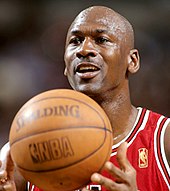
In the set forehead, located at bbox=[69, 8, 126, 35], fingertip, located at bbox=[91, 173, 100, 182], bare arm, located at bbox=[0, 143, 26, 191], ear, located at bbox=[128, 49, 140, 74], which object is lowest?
bare arm, located at bbox=[0, 143, 26, 191]

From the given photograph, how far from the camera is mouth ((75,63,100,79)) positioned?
7.82 feet

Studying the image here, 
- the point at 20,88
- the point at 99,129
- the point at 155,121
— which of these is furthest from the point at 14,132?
the point at 20,88

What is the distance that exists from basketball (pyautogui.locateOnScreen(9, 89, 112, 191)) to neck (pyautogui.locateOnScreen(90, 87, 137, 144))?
0.70m

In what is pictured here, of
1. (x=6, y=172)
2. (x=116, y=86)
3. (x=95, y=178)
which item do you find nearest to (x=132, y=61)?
(x=116, y=86)

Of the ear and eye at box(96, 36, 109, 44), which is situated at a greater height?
eye at box(96, 36, 109, 44)

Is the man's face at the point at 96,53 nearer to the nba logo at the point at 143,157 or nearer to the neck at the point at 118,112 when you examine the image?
the neck at the point at 118,112

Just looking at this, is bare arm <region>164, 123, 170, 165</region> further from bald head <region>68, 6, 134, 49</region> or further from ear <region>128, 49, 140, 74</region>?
bald head <region>68, 6, 134, 49</region>

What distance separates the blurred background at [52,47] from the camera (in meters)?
5.58

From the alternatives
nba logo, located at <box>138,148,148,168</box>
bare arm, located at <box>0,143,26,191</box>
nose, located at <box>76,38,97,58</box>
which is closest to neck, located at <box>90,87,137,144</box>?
nba logo, located at <box>138,148,148,168</box>

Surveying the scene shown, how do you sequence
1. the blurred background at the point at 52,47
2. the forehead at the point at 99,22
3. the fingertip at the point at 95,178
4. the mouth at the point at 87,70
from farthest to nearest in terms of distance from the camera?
the blurred background at the point at 52,47 → the forehead at the point at 99,22 → the mouth at the point at 87,70 → the fingertip at the point at 95,178

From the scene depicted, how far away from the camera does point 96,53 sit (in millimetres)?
2410

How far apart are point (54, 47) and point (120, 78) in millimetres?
3608

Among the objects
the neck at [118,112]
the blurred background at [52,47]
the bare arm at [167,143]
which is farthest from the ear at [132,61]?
the blurred background at [52,47]

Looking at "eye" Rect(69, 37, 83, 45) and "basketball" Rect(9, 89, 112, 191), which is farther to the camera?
"eye" Rect(69, 37, 83, 45)
